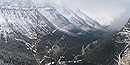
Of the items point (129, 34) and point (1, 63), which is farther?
point (1, 63)

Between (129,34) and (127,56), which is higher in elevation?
(129,34)

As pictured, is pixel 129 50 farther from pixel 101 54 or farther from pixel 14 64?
pixel 101 54

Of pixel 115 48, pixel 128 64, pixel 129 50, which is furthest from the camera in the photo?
pixel 115 48

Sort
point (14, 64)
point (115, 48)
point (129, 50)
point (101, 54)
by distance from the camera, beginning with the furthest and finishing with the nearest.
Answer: point (101, 54) < point (115, 48) < point (14, 64) < point (129, 50)

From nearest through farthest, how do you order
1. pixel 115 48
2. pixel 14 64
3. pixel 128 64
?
pixel 128 64, pixel 14 64, pixel 115 48

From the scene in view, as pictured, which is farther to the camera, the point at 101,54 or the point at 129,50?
the point at 101,54

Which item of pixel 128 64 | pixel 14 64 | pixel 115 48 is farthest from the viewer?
pixel 115 48

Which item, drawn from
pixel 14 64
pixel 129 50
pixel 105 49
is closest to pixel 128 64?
pixel 129 50

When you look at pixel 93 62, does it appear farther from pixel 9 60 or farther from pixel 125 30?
pixel 125 30

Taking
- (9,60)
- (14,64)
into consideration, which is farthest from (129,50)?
(9,60)
